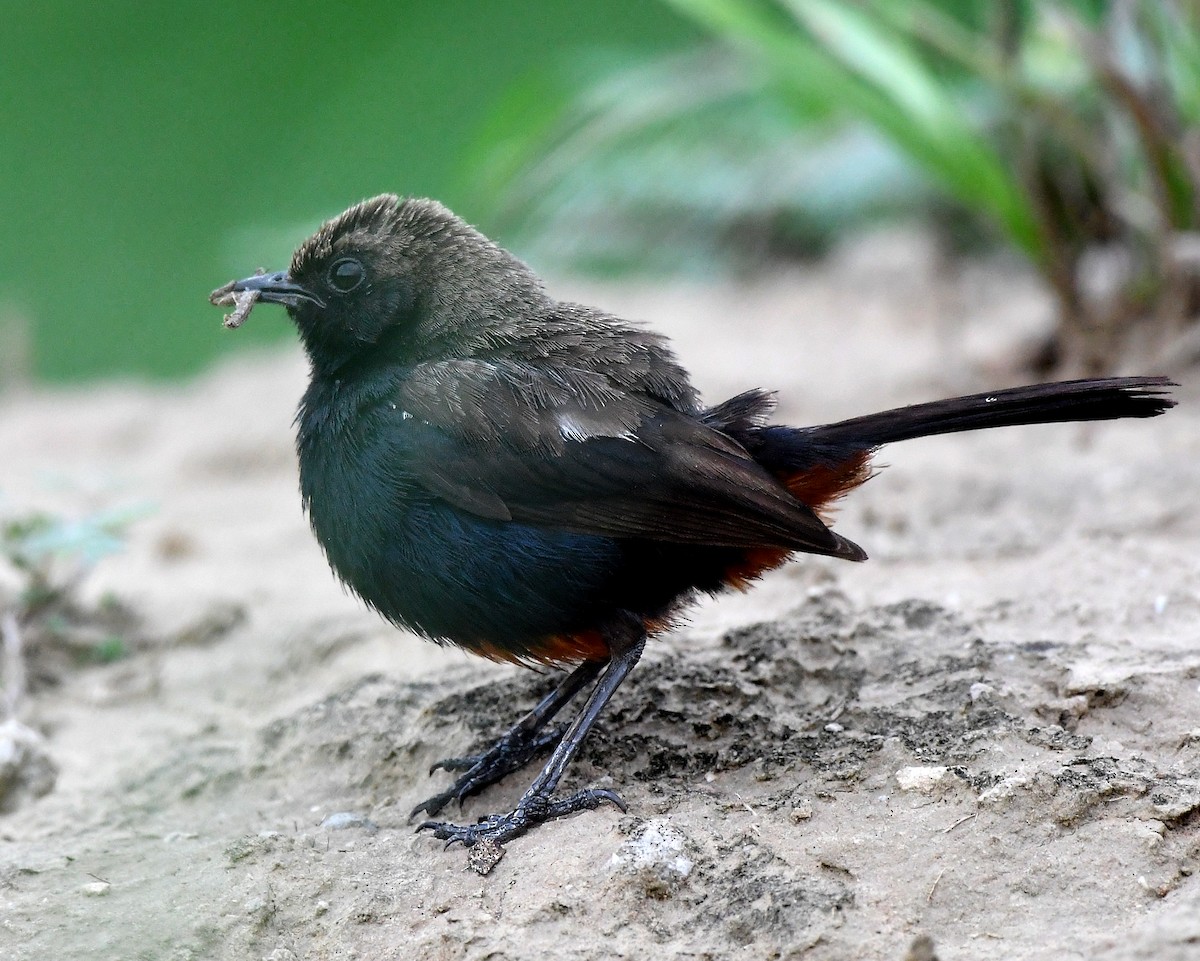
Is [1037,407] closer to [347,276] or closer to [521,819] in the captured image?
[521,819]

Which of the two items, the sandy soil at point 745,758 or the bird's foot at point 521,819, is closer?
the sandy soil at point 745,758

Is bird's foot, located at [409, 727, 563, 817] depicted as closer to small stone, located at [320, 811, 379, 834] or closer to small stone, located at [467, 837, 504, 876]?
small stone, located at [320, 811, 379, 834]

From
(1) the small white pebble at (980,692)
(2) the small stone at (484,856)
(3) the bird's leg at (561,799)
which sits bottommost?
(1) the small white pebble at (980,692)

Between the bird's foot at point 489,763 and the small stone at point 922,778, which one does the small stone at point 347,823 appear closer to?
the bird's foot at point 489,763

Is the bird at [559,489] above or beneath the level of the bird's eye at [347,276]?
beneath

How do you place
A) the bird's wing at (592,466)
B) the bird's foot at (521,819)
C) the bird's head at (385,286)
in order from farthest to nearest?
1. the bird's head at (385,286)
2. the bird's wing at (592,466)
3. the bird's foot at (521,819)

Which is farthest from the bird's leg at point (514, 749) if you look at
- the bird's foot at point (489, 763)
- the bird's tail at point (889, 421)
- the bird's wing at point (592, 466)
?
the bird's tail at point (889, 421)

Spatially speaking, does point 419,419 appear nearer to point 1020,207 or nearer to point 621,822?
point 621,822

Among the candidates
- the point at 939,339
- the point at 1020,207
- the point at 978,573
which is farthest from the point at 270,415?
the point at 978,573
